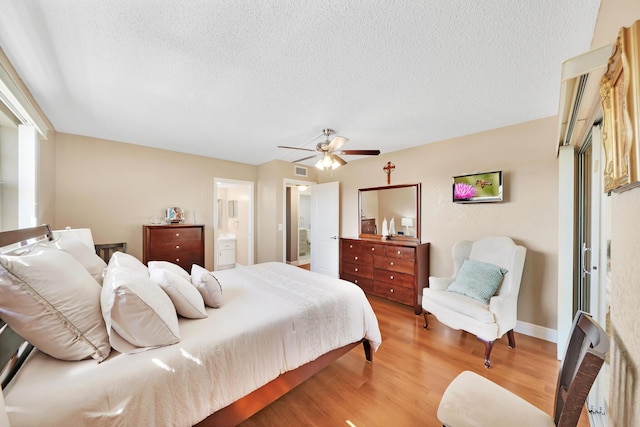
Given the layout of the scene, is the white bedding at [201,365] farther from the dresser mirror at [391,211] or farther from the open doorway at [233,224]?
the open doorway at [233,224]

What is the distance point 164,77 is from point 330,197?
313 cm

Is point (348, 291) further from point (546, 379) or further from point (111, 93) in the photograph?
point (111, 93)

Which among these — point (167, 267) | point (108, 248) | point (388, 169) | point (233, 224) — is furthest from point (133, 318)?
point (233, 224)

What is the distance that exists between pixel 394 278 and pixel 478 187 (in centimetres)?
160

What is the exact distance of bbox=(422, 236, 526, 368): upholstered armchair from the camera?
2.16 m

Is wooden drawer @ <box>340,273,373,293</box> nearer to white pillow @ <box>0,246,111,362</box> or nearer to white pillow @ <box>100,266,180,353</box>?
white pillow @ <box>100,266,180,353</box>

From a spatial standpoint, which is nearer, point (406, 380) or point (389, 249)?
point (406, 380)

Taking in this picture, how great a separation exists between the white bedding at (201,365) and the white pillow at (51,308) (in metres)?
0.08

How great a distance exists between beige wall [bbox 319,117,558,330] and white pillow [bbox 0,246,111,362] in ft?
11.6

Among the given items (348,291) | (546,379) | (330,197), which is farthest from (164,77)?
(546,379)

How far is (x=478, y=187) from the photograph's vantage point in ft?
9.52

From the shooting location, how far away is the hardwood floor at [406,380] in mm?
1578

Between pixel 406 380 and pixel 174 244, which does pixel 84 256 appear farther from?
pixel 406 380

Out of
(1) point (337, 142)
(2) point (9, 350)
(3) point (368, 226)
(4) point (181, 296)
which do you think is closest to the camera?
(2) point (9, 350)
